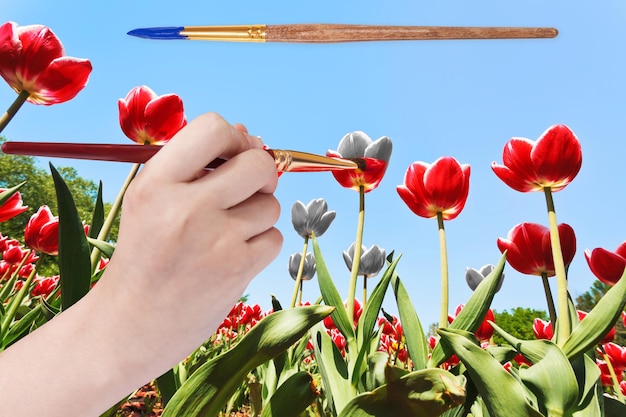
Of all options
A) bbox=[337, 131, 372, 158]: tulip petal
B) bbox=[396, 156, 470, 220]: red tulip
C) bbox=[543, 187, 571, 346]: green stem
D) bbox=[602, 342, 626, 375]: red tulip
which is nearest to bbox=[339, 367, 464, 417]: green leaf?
bbox=[543, 187, 571, 346]: green stem

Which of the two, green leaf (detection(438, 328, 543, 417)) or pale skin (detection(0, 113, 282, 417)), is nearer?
pale skin (detection(0, 113, 282, 417))

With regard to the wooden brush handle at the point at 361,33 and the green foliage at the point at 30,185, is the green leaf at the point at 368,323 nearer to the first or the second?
the wooden brush handle at the point at 361,33

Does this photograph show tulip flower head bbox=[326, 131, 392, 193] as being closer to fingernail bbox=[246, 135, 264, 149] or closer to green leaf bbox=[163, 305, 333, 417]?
green leaf bbox=[163, 305, 333, 417]

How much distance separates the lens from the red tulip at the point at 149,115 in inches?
46.9

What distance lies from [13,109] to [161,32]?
43 centimetres

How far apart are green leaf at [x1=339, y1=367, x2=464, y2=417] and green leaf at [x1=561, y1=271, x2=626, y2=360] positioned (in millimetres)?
251

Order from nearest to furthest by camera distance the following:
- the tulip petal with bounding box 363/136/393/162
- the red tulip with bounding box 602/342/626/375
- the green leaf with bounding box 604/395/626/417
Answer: the green leaf with bounding box 604/395/626/417, the tulip petal with bounding box 363/136/393/162, the red tulip with bounding box 602/342/626/375

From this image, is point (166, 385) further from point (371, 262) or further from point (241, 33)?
point (371, 262)

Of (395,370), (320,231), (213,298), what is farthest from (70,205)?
(320,231)

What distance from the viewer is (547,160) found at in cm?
119

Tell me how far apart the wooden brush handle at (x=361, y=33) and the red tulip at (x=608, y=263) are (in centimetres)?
67

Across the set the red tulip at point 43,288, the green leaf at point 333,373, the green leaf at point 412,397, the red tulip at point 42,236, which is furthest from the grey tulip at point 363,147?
the red tulip at point 43,288

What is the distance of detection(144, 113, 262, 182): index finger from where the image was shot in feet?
1.51

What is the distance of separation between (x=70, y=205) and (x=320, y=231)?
1.21 m
